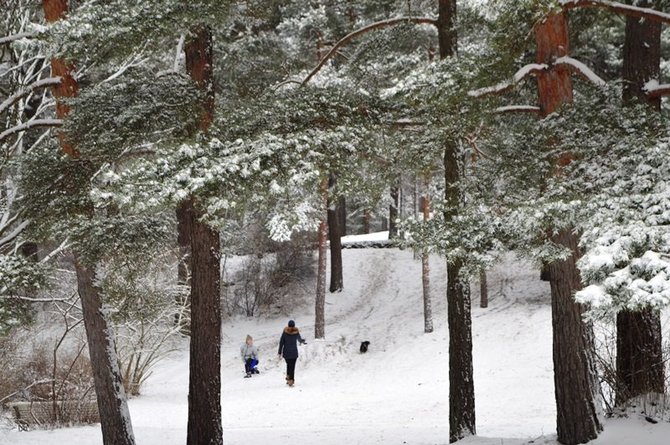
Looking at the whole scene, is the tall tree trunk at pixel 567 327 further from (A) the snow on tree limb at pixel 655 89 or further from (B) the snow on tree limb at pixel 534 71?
(A) the snow on tree limb at pixel 655 89

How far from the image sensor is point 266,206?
5.87 meters

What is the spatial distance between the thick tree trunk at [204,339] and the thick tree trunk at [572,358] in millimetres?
3817

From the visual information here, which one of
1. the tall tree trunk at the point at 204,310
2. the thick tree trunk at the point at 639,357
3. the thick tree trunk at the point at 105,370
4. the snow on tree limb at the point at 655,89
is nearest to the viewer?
the snow on tree limb at the point at 655,89

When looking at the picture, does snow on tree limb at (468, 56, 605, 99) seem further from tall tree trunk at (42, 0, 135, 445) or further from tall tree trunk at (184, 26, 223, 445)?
tall tree trunk at (42, 0, 135, 445)

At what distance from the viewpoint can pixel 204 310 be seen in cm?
720

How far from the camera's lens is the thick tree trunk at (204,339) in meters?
7.19

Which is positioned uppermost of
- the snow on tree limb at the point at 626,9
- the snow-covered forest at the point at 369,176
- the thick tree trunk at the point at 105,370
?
the snow on tree limb at the point at 626,9

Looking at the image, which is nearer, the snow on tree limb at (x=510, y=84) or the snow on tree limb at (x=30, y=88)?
the snow on tree limb at (x=510, y=84)

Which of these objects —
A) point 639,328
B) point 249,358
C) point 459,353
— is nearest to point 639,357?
point 639,328

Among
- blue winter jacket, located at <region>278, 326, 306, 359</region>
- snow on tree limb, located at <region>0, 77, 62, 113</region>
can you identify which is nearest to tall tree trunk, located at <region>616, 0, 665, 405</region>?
snow on tree limb, located at <region>0, 77, 62, 113</region>

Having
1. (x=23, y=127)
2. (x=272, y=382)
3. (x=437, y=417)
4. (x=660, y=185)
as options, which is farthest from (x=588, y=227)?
(x=272, y=382)

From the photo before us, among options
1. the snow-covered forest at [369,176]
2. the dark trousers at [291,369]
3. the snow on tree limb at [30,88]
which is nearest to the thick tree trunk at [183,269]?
the dark trousers at [291,369]

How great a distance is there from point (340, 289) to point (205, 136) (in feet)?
58.7

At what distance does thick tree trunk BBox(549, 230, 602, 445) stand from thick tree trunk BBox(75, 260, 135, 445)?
5.41m
